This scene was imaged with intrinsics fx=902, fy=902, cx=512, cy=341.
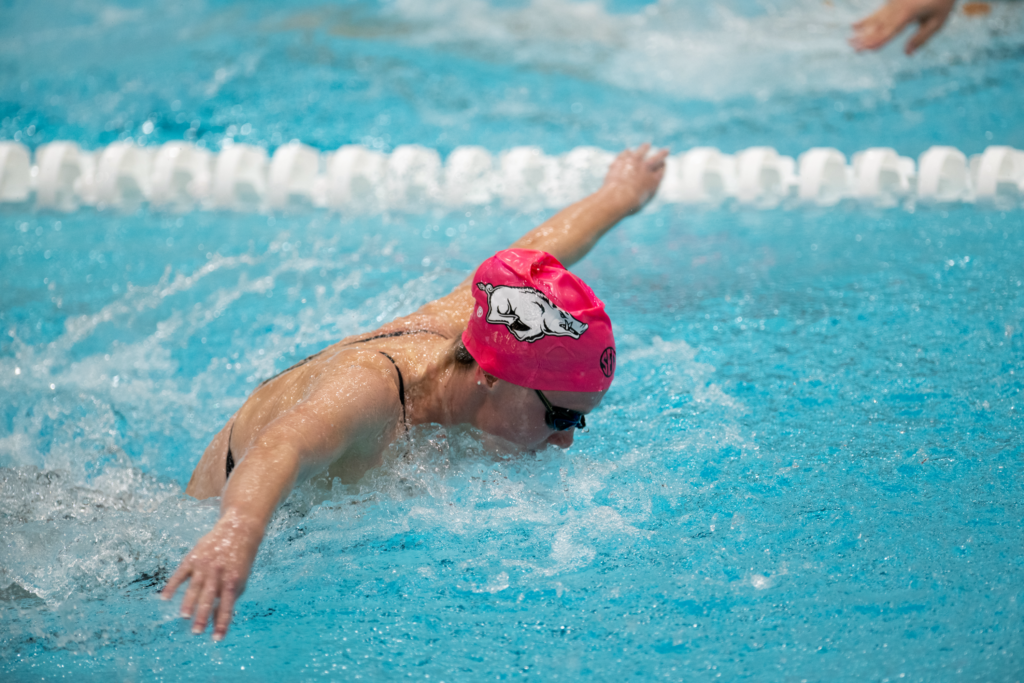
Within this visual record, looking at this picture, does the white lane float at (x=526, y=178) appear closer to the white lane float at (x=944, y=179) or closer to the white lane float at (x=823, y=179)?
the white lane float at (x=823, y=179)

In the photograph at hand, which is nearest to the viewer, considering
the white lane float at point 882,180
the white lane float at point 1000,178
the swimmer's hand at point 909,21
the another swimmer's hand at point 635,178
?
the another swimmer's hand at point 635,178

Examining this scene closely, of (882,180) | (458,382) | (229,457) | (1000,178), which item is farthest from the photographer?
(882,180)

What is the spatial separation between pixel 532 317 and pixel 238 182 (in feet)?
10.9

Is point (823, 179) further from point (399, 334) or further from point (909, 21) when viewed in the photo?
point (399, 334)

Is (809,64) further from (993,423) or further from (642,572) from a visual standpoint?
(642,572)

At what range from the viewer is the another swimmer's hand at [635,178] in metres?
2.86

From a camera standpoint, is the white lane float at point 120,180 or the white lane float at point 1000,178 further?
the white lane float at point 120,180

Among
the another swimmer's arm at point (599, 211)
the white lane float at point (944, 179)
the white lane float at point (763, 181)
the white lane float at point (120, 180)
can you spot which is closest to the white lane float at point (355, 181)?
the white lane float at point (120, 180)

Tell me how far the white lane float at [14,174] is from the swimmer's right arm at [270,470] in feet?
12.8

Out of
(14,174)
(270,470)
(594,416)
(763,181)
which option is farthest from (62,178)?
(270,470)

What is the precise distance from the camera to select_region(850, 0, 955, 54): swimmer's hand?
4969 millimetres

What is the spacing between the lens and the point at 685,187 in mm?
4617

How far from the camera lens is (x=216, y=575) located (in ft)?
Result: 4.33

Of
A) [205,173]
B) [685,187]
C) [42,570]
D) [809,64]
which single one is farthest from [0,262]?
[809,64]
